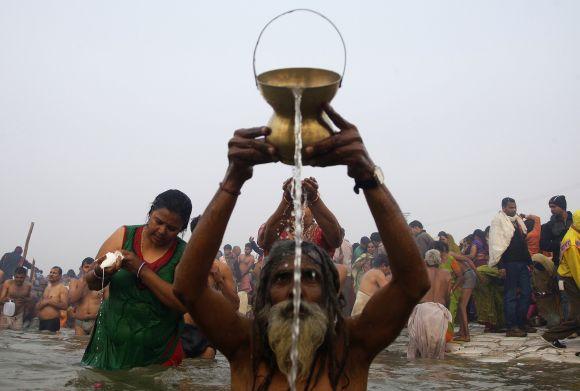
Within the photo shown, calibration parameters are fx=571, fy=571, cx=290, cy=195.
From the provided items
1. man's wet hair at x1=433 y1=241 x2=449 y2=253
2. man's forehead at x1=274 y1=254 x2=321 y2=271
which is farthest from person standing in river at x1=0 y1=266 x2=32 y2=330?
man's forehead at x1=274 y1=254 x2=321 y2=271

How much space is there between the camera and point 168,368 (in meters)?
4.56

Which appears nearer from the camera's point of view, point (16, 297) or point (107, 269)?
point (107, 269)

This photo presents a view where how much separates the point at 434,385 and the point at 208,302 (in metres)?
3.71

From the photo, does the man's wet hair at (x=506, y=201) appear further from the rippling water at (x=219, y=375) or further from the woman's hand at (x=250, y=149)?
the woman's hand at (x=250, y=149)

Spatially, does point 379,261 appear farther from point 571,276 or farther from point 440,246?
point 571,276

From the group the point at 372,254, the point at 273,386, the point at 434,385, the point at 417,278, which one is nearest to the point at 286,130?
the point at 417,278

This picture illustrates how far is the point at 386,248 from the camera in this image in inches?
96.7

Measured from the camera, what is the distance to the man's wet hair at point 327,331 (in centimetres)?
272

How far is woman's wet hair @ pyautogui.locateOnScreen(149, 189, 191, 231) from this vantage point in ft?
14.0

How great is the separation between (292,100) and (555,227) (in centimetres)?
838

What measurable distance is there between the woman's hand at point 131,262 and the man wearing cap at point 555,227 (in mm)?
7231

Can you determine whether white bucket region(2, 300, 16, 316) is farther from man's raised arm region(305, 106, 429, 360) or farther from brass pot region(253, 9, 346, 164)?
brass pot region(253, 9, 346, 164)

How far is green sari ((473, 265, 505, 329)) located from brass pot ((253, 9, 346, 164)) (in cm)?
927

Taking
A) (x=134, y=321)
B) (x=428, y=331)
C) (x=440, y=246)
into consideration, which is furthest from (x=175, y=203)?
(x=440, y=246)
